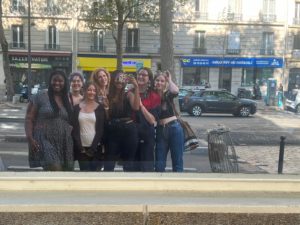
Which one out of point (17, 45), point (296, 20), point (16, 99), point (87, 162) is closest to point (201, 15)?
point (296, 20)

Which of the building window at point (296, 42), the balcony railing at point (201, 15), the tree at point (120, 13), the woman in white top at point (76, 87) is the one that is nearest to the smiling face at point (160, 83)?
the woman in white top at point (76, 87)

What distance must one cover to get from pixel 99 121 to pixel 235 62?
32.8 meters

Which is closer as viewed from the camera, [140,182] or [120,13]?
[140,182]

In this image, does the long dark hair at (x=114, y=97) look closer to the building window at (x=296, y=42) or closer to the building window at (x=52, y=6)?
the building window at (x=52, y=6)

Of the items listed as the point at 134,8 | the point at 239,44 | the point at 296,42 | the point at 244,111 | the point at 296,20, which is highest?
the point at 296,20

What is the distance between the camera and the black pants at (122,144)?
4.60 metres

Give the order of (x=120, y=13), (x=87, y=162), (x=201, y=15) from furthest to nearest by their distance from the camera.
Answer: (x=201, y=15), (x=120, y=13), (x=87, y=162)

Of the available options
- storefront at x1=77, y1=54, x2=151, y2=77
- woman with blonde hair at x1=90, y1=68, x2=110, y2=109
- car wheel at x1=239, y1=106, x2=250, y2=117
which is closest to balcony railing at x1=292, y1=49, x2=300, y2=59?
car wheel at x1=239, y1=106, x2=250, y2=117

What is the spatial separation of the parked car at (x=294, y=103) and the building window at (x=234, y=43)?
11320 millimetres

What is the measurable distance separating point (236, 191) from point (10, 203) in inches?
77.6

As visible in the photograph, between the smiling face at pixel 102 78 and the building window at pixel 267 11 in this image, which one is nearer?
the smiling face at pixel 102 78

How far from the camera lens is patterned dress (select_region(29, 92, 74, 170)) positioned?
14.4 feet

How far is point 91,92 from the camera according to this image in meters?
4.45

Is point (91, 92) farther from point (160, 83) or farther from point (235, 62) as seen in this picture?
point (235, 62)
